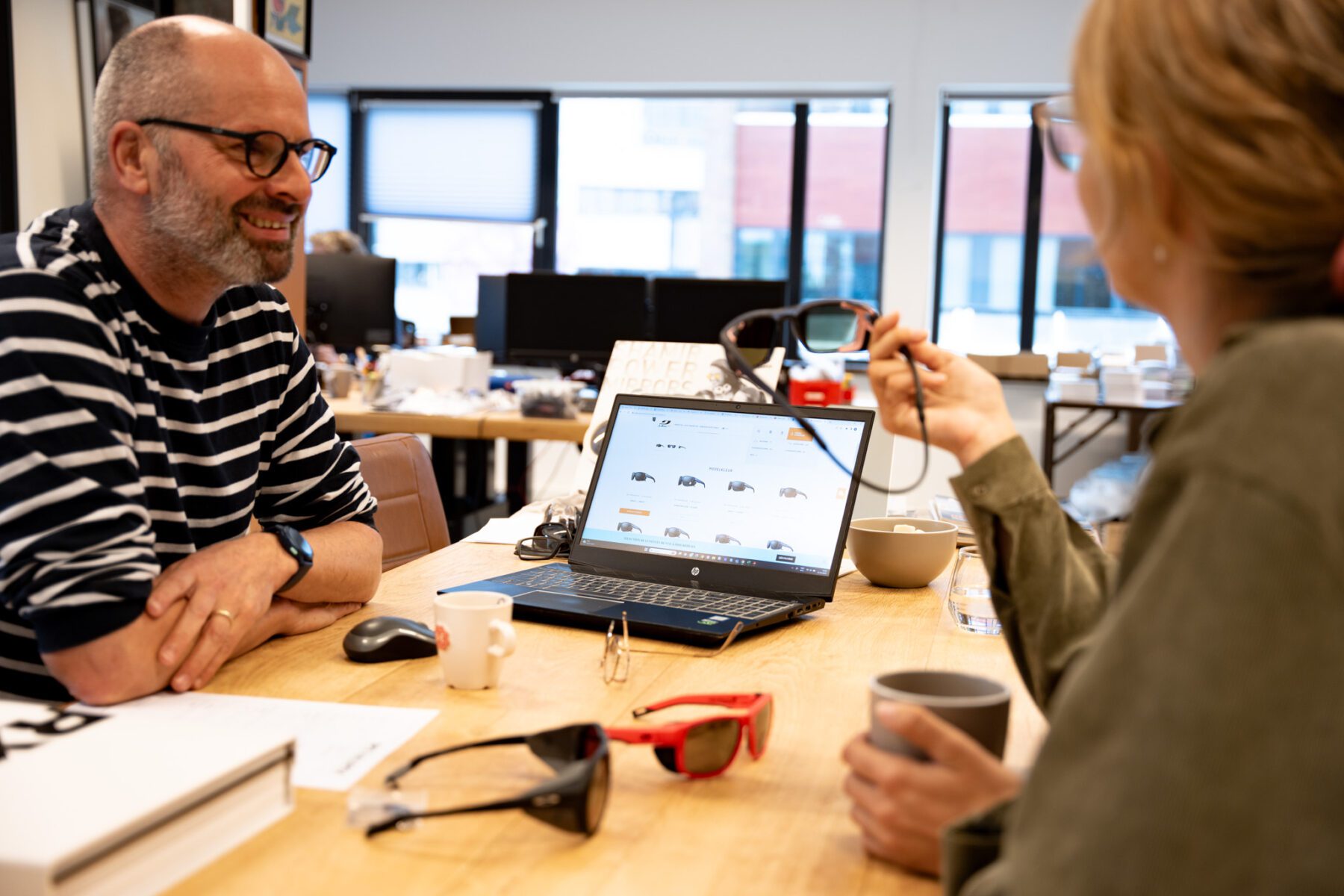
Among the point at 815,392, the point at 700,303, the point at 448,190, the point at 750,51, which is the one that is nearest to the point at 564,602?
the point at 815,392

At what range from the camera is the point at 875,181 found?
22.2 ft

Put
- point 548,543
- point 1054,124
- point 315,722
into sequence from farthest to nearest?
point 548,543 < point 315,722 < point 1054,124

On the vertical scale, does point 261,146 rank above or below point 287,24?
below

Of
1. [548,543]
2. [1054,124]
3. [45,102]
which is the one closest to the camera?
[1054,124]

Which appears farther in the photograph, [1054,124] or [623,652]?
[623,652]

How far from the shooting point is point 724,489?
4.74 ft

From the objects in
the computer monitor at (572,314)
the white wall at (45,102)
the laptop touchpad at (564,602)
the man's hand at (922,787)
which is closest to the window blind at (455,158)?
the computer monitor at (572,314)

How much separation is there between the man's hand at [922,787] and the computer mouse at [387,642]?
1.73 ft

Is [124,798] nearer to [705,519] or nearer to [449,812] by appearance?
[449,812]

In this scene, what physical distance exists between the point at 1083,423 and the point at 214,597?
573 cm

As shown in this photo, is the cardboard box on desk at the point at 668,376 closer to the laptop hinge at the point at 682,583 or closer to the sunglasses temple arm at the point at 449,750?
the laptop hinge at the point at 682,583

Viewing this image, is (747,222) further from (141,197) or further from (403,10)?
(141,197)

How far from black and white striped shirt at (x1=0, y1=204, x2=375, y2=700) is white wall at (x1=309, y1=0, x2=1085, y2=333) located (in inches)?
217

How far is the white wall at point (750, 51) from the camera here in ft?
20.9
